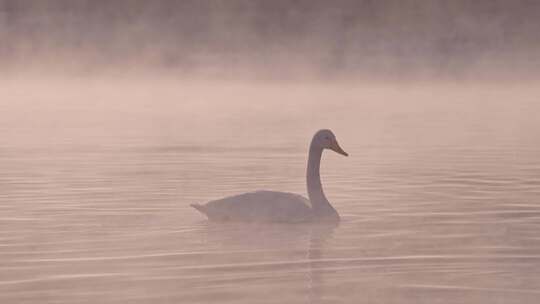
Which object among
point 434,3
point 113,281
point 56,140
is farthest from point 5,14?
point 113,281

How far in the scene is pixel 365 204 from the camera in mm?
19266

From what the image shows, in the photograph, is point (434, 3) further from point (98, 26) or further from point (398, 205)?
point (398, 205)

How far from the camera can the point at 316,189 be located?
17688 millimetres

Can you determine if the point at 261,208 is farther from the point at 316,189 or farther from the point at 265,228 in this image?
the point at 316,189

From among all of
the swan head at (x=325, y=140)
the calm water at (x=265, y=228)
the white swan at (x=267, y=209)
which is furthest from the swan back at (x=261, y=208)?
the swan head at (x=325, y=140)

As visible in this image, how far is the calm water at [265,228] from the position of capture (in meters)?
13.0

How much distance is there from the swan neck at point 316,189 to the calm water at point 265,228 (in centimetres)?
26

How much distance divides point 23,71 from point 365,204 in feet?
568

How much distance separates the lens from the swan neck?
17.2 metres

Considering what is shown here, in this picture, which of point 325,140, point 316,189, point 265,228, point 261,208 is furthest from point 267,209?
point 325,140

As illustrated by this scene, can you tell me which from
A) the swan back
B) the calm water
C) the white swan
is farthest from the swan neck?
the calm water

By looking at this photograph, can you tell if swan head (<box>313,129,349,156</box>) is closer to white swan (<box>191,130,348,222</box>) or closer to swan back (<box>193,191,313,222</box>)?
white swan (<box>191,130,348,222</box>)

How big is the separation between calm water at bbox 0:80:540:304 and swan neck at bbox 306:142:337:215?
261 mm

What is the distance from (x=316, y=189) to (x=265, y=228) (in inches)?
41.4
